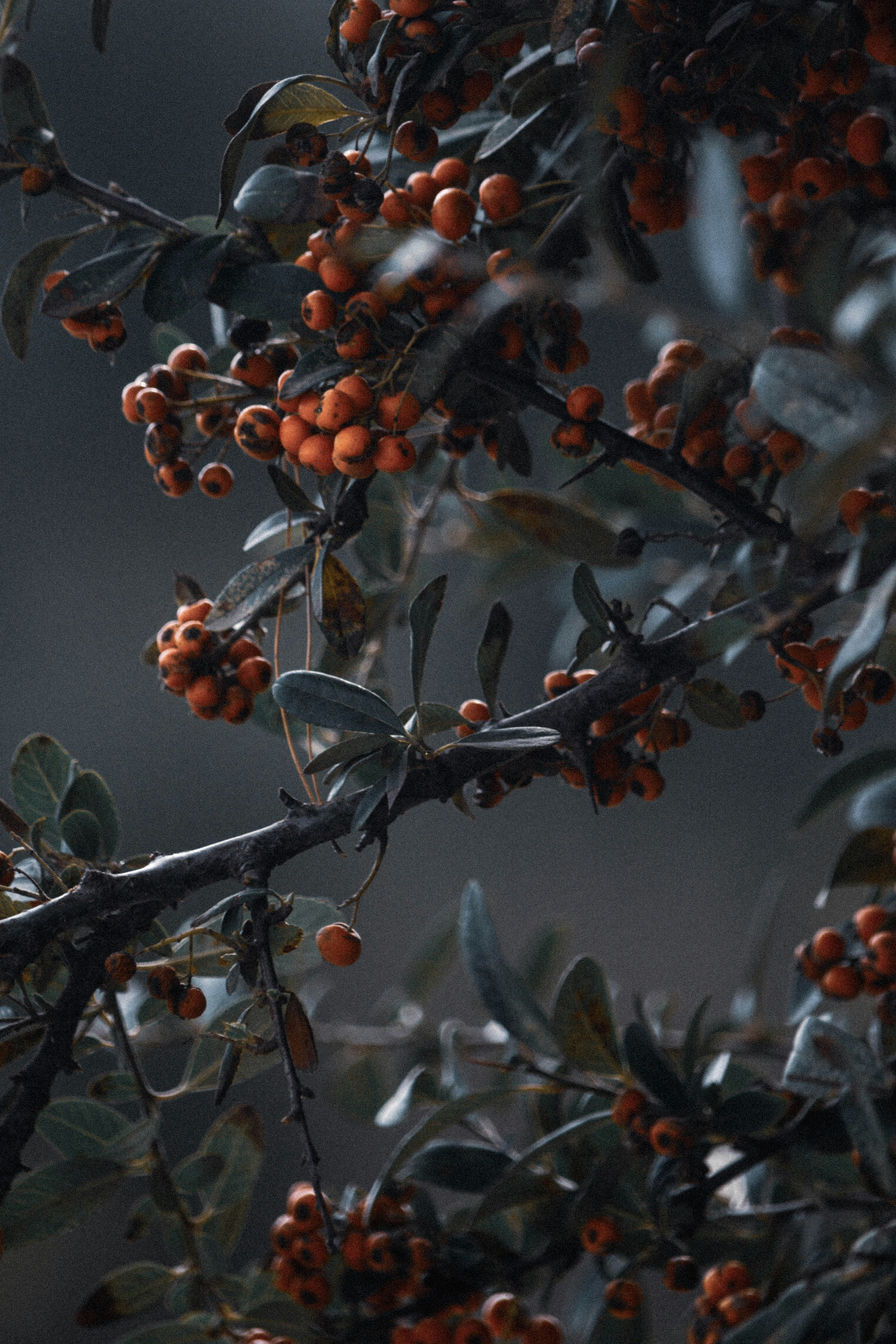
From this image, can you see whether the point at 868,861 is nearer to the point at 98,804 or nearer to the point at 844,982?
the point at 844,982

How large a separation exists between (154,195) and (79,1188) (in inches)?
50.0

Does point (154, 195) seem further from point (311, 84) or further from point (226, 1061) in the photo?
point (226, 1061)

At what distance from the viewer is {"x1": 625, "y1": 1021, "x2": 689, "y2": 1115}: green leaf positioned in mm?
611

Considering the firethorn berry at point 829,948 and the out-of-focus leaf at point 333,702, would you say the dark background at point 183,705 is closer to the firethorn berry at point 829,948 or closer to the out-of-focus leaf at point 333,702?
the firethorn berry at point 829,948

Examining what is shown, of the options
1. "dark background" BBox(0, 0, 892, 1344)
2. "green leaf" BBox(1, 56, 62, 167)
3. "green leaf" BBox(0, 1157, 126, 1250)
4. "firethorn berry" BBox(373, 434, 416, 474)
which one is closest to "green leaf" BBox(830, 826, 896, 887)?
"firethorn berry" BBox(373, 434, 416, 474)

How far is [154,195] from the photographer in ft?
4.67

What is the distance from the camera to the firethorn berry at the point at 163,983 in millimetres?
475

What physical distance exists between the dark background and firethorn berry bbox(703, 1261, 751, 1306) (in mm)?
848

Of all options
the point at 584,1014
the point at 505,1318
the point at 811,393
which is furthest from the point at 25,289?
the point at 505,1318

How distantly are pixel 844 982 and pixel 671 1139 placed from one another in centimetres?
13

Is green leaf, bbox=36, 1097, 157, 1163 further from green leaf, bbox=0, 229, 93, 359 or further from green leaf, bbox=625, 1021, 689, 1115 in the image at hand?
green leaf, bbox=0, 229, 93, 359

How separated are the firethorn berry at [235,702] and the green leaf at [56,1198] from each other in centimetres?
26

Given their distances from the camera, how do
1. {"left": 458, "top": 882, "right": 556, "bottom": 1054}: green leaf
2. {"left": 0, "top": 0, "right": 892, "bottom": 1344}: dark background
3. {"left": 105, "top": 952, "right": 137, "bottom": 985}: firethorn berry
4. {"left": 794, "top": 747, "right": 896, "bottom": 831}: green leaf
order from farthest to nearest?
1. {"left": 0, "top": 0, "right": 892, "bottom": 1344}: dark background
2. {"left": 458, "top": 882, "right": 556, "bottom": 1054}: green leaf
3. {"left": 794, "top": 747, "right": 896, "bottom": 831}: green leaf
4. {"left": 105, "top": 952, "right": 137, "bottom": 985}: firethorn berry

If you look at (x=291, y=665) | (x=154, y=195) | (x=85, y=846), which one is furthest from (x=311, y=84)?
(x=154, y=195)
